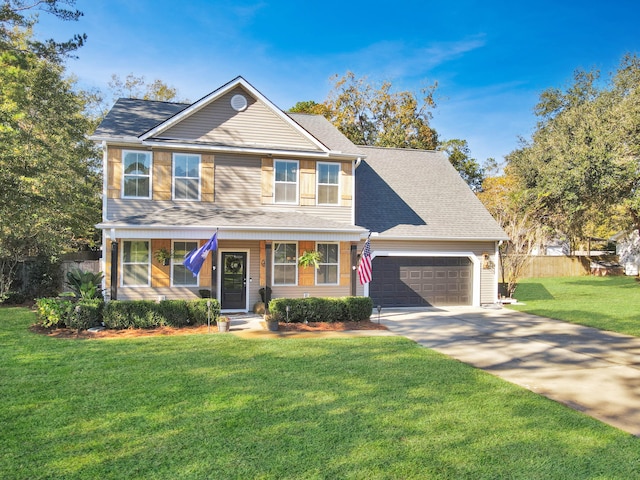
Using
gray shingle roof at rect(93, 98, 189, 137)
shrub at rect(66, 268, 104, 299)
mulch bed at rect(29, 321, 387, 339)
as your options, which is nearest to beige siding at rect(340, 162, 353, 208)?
mulch bed at rect(29, 321, 387, 339)

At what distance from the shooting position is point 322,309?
44.0 feet

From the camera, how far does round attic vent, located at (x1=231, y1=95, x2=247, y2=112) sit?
1541 cm

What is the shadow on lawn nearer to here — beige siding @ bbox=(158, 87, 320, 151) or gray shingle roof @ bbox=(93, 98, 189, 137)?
beige siding @ bbox=(158, 87, 320, 151)

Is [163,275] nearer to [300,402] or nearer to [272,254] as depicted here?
[272,254]

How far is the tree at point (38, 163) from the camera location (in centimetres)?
1478

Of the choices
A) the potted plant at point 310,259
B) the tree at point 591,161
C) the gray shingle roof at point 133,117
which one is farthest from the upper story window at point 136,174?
the tree at point 591,161

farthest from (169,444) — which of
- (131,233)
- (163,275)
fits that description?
(163,275)

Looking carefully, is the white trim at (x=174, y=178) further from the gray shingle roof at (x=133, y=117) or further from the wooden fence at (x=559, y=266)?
the wooden fence at (x=559, y=266)

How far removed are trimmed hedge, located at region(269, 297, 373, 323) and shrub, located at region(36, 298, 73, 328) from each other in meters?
5.24

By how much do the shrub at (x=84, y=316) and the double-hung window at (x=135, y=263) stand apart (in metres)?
2.43

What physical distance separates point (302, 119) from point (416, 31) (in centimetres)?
691

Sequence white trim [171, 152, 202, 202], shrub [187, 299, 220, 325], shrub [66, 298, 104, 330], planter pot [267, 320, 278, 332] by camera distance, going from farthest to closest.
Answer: white trim [171, 152, 202, 202], shrub [187, 299, 220, 325], planter pot [267, 320, 278, 332], shrub [66, 298, 104, 330]

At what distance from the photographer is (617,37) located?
2211 cm

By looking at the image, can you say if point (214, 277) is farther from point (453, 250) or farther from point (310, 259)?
point (453, 250)
